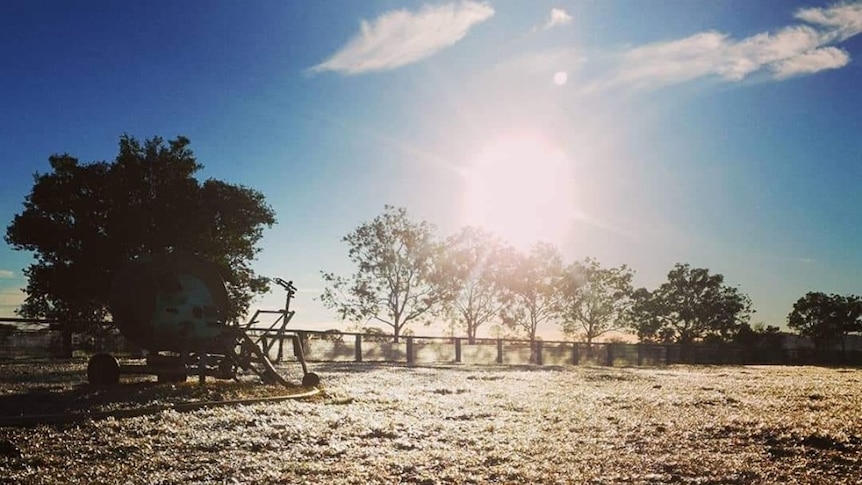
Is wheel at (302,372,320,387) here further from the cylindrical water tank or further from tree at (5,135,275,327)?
tree at (5,135,275,327)

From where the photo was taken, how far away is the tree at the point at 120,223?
45.6 metres

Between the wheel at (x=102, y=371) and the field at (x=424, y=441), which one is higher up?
the wheel at (x=102, y=371)

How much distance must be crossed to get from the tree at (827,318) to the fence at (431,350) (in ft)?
190

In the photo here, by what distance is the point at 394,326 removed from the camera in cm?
7138

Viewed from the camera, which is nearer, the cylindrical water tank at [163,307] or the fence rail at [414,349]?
the cylindrical water tank at [163,307]

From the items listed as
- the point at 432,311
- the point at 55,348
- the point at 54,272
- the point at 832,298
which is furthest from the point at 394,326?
the point at 832,298

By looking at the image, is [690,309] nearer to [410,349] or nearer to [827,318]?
[827,318]

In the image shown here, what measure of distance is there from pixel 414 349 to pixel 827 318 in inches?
4274

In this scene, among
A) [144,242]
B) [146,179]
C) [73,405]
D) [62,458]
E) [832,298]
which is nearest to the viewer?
[62,458]

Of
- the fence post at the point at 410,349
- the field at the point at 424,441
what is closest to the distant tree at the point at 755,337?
the fence post at the point at 410,349

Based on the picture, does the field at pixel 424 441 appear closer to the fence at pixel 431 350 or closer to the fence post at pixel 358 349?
the fence at pixel 431 350

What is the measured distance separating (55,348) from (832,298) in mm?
130959

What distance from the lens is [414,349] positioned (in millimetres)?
45000

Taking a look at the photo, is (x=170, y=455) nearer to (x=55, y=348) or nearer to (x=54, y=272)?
(x=55, y=348)
